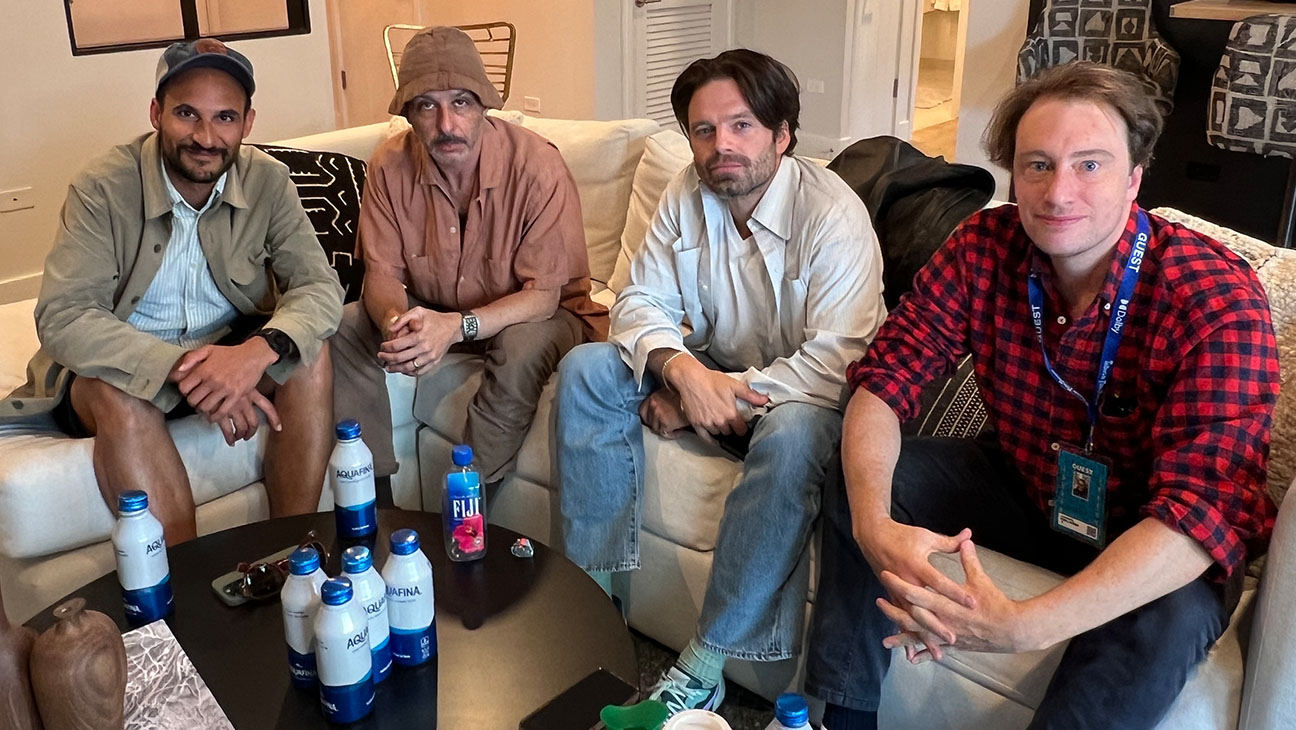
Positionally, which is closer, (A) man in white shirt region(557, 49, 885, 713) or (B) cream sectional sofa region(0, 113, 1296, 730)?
(B) cream sectional sofa region(0, 113, 1296, 730)

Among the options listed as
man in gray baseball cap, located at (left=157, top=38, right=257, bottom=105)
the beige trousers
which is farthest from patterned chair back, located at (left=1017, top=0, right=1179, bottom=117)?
man in gray baseball cap, located at (left=157, top=38, right=257, bottom=105)

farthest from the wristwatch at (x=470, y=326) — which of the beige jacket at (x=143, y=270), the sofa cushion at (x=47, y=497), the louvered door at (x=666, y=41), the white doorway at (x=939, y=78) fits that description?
the white doorway at (x=939, y=78)

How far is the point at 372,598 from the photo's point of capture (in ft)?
4.28

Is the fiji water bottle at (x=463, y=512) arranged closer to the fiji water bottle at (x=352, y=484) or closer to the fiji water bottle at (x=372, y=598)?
the fiji water bottle at (x=352, y=484)

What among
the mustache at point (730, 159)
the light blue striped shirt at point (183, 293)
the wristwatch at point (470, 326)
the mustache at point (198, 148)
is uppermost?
the mustache at point (198, 148)

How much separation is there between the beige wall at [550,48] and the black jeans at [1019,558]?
412 cm

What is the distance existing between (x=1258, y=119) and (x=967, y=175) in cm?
131

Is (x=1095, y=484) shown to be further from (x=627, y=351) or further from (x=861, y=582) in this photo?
(x=627, y=351)

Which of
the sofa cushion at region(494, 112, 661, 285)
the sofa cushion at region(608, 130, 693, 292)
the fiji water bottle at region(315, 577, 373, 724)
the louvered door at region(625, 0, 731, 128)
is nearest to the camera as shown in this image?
the fiji water bottle at region(315, 577, 373, 724)

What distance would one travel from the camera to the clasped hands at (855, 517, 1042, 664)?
1376mm

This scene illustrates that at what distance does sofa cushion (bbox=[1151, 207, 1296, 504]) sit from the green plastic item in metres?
0.91

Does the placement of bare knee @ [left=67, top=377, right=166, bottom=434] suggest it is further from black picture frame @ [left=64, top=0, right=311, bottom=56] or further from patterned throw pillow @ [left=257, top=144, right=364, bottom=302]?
black picture frame @ [left=64, top=0, right=311, bottom=56]

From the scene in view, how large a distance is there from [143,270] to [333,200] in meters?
0.68

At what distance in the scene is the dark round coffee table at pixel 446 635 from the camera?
1352 millimetres
